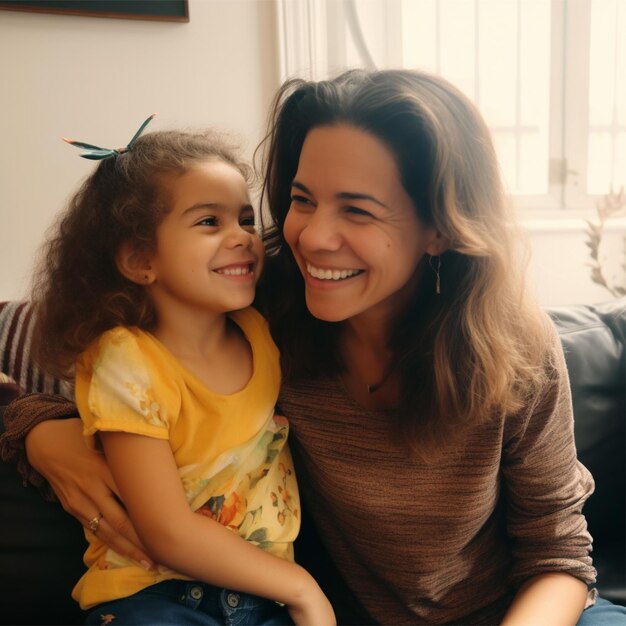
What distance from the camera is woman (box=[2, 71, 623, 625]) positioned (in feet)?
3.39

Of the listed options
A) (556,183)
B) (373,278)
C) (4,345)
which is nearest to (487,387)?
(373,278)

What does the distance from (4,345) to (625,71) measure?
2.63 metres

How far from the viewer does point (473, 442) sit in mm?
1112

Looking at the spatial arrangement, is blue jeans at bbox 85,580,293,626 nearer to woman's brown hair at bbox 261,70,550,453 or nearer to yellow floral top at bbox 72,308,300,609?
yellow floral top at bbox 72,308,300,609

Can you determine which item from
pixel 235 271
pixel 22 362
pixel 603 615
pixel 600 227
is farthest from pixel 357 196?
pixel 600 227

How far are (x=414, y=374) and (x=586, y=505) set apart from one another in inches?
22.8

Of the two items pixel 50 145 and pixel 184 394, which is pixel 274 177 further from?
pixel 50 145

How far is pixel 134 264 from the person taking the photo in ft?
3.74

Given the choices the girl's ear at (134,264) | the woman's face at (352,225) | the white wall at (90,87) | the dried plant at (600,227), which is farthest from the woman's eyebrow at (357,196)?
the dried plant at (600,227)

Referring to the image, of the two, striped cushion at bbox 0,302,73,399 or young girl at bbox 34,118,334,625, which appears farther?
striped cushion at bbox 0,302,73,399

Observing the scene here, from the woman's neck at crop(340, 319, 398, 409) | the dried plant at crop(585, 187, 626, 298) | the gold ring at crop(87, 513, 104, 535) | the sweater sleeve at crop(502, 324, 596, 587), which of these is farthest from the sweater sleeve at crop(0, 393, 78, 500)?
the dried plant at crop(585, 187, 626, 298)

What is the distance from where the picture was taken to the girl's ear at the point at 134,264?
1.13m

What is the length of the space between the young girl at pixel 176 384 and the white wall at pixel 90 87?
90cm

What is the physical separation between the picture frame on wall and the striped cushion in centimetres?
91
